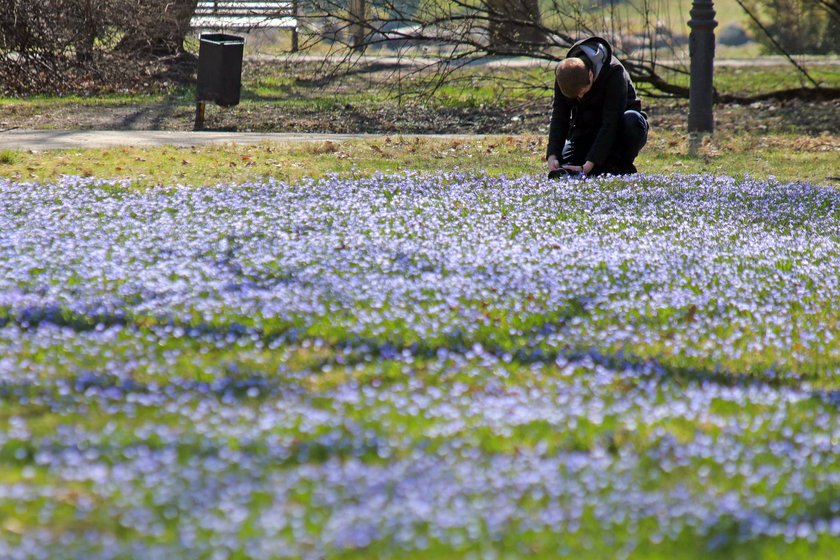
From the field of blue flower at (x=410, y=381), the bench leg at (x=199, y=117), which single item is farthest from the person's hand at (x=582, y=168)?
the bench leg at (x=199, y=117)

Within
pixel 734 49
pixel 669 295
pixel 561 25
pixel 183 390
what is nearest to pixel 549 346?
pixel 669 295

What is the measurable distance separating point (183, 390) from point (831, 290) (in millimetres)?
3603

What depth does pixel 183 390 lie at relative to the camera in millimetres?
3814

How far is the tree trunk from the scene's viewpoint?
14.3 m

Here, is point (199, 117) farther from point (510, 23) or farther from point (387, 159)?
point (510, 23)

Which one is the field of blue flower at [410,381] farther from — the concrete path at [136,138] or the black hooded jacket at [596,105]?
the concrete path at [136,138]

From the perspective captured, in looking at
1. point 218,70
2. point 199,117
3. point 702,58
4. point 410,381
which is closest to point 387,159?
point 218,70

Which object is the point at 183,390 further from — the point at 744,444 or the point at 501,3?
the point at 501,3

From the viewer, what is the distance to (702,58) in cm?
1186

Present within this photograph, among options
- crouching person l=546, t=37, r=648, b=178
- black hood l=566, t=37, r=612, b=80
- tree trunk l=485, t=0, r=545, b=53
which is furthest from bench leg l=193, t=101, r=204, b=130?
black hood l=566, t=37, r=612, b=80

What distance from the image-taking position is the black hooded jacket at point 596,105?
332 inches

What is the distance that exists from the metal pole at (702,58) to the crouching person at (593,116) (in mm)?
3042

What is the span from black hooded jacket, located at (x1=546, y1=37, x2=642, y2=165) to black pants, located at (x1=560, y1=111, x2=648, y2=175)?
10cm

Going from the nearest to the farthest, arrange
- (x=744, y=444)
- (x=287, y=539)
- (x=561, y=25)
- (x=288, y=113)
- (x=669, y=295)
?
(x=287, y=539), (x=744, y=444), (x=669, y=295), (x=288, y=113), (x=561, y=25)
